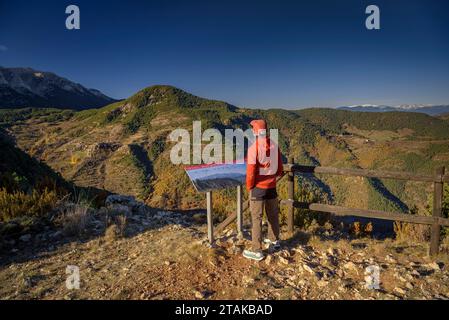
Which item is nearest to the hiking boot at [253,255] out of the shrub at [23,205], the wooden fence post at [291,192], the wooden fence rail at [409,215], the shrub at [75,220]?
the wooden fence post at [291,192]

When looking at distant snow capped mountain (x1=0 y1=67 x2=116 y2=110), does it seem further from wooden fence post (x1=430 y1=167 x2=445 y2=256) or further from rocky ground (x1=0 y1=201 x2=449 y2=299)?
wooden fence post (x1=430 y1=167 x2=445 y2=256)

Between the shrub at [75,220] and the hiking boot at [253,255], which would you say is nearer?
the hiking boot at [253,255]

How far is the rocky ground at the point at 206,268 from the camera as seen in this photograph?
150 inches

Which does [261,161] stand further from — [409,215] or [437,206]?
[437,206]

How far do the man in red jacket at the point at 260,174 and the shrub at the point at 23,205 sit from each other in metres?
5.03

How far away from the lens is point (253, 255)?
15.1 ft

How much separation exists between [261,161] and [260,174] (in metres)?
0.22

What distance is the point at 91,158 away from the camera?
3140 inches

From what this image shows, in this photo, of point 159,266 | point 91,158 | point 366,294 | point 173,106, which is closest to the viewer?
point 366,294

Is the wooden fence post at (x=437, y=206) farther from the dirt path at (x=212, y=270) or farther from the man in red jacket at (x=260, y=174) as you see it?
the man in red jacket at (x=260, y=174)

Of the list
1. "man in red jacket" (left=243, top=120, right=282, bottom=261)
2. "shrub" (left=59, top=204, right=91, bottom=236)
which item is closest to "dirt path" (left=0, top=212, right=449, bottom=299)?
"shrub" (left=59, top=204, right=91, bottom=236)
